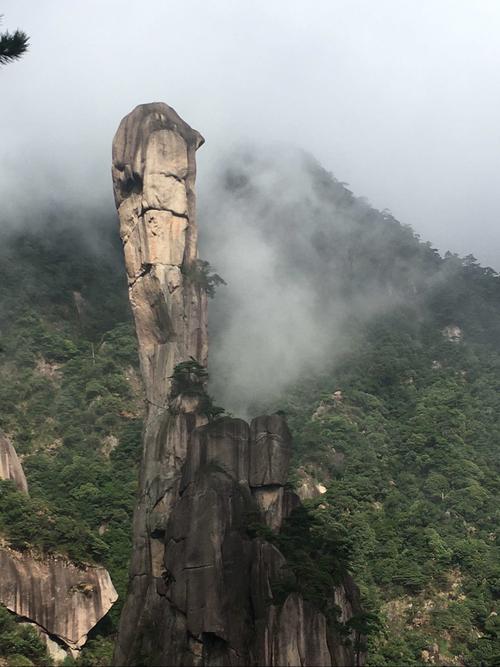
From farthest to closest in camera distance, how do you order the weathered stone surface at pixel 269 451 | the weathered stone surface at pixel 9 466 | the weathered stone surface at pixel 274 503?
the weathered stone surface at pixel 9 466 < the weathered stone surface at pixel 269 451 < the weathered stone surface at pixel 274 503

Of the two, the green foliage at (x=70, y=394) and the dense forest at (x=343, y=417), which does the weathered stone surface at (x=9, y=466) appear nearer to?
the green foliage at (x=70, y=394)

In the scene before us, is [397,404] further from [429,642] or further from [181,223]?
[181,223]

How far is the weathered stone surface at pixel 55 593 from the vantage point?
123ft

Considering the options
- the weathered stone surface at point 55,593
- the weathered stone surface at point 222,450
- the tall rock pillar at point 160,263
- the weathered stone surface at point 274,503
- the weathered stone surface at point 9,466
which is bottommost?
the weathered stone surface at point 55,593

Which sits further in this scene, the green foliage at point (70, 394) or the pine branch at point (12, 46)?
the green foliage at point (70, 394)

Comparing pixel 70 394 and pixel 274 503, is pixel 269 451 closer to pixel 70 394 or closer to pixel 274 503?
pixel 274 503

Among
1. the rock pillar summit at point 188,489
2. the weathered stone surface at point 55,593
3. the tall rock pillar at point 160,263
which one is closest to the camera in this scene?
the rock pillar summit at point 188,489

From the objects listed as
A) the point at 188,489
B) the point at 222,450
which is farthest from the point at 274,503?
the point at 188,489

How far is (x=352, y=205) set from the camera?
102062 millimetres

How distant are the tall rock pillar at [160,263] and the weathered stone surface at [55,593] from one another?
3.81 metres

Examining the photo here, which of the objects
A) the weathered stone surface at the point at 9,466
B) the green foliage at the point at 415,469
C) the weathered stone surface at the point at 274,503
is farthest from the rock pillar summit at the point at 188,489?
the green foliage at the point at 415,469

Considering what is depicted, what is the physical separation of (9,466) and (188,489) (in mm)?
13746

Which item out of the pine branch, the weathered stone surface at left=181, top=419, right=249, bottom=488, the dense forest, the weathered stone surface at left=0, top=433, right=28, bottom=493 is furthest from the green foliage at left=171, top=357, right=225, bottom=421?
the pine branch

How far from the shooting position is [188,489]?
34.4 meters
